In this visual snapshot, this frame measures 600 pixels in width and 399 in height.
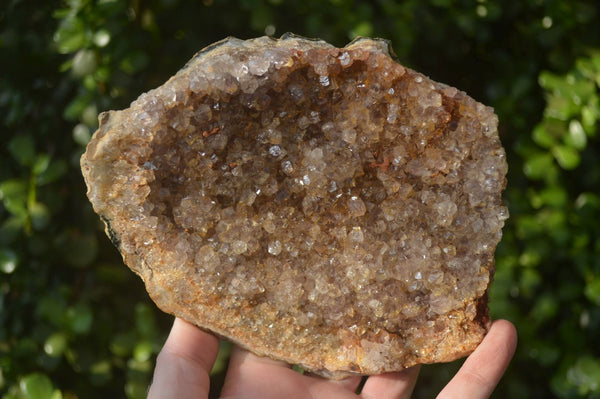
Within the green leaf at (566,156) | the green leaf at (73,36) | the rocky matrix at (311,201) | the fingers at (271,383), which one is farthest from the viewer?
the green leaf at (566,156)

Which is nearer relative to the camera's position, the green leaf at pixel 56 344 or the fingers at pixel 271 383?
the fingers at pixel 271 383

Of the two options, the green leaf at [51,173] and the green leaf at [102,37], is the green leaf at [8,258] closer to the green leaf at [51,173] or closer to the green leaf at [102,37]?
the green leaf at [51,173]

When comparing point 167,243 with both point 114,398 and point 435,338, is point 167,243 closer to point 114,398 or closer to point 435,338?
point 435,338

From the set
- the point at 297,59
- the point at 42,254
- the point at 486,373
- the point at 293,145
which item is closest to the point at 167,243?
the point at 293,145


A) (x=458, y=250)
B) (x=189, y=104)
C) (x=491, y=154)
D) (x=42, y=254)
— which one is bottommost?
(x=42, y=254)

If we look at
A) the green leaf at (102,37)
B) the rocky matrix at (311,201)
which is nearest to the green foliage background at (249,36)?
the green leaf at (102,37)

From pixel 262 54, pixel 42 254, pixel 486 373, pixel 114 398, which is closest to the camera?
pixel 262 54
